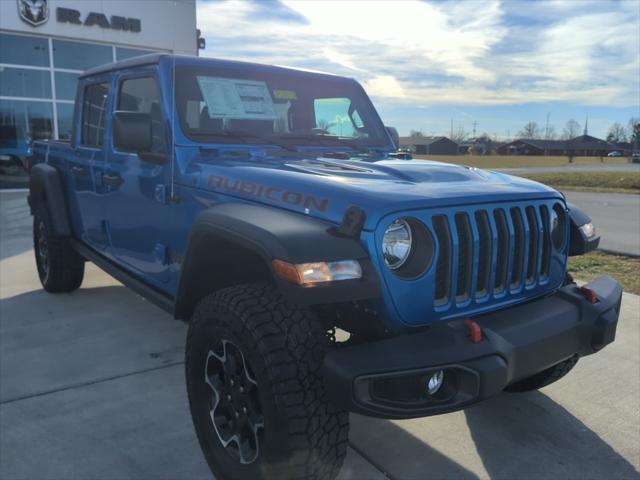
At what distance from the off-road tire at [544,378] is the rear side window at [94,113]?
3.20m

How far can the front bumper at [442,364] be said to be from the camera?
71.6 inches

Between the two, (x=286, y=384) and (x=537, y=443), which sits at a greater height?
(x=286, y=384)

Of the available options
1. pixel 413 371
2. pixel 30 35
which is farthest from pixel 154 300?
pixel 30 35

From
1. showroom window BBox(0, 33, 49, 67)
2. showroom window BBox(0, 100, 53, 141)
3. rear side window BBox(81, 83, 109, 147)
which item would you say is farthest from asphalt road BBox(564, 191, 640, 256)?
showroom window BBox(0, 33, 49, 67)

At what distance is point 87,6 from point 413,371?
1469 centimetres

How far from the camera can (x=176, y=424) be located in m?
2.79

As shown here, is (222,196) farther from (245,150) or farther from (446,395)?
(446,395)

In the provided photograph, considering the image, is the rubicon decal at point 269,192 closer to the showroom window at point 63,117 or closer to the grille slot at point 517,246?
the grille slot at point 517,246

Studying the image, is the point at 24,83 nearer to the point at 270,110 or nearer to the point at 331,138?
the point at 270,110

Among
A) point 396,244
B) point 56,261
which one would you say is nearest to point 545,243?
point 396,244

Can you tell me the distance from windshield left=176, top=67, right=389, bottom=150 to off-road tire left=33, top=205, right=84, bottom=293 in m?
2.28

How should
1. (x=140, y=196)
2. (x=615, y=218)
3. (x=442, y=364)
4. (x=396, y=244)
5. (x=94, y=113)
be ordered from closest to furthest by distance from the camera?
(x=442, y=364) → (x=396, y=244) → (x=140, y=196) → (x=94, y=113) → (x=615, y=218)

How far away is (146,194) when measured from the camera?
10.5 feet

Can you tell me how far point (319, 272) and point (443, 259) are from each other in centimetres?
52
